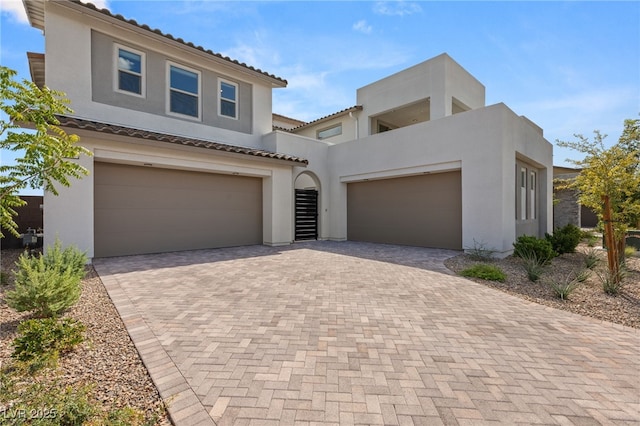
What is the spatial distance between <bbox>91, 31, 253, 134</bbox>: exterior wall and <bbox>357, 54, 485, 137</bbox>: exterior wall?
730 cm

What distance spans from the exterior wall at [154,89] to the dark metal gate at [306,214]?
383cm

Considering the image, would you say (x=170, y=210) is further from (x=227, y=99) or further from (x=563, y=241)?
(x=563, y=241)

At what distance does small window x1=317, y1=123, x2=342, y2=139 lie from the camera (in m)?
18.1

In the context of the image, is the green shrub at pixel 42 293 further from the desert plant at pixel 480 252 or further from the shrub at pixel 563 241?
the shrub at pixel 563 241

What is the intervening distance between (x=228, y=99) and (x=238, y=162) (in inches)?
132

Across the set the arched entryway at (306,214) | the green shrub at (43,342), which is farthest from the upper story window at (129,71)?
the green shrub at (43,342)

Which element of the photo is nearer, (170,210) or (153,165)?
(153,165)

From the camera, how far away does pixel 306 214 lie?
13.7 m

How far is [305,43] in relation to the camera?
338 inches

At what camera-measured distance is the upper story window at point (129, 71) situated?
955 cm

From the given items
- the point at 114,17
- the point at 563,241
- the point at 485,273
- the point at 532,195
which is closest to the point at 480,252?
the point at 485,273

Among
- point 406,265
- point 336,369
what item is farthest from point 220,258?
point 336,369

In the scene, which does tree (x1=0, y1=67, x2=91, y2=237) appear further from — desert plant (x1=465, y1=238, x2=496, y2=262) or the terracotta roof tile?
desert plant (x1=465, y1=238, x2=496, y2=262)

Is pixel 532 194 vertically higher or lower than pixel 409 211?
higher
